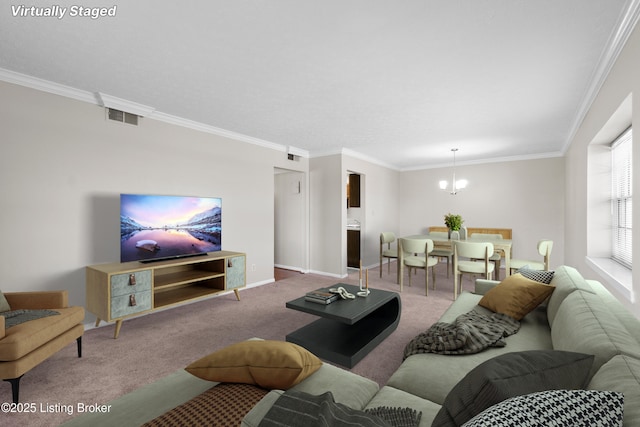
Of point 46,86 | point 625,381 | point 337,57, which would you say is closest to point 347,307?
point 625,381

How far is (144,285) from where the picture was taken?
2922 millimetres

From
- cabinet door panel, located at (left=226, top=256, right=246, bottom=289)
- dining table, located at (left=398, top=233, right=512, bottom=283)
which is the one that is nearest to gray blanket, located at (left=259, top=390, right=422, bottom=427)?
cabinet door panel, located at (left=226, top=256, right=246, bottom=289)

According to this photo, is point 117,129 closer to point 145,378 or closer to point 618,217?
point 145,378

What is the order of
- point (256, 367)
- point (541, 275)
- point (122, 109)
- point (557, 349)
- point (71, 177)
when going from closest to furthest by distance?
1. point (256, 367)
2. point (557, 349)
3. point (541, 275)
4. point (71, 177)
5. point (122, 109)

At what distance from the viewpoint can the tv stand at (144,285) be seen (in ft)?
8.90

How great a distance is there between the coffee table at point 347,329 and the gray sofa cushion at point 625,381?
57.4 inches

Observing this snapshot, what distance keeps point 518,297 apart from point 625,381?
1498 millimetres

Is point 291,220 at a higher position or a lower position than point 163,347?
higher

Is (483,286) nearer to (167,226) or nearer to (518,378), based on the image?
(518,378)

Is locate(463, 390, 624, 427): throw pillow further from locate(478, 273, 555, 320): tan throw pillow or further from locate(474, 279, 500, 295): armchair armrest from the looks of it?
locate(474, 279, 500, 295): armchair armrest

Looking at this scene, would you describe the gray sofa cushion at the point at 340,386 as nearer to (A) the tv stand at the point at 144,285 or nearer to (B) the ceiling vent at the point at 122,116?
(A) the tv stand at the point at 144,285

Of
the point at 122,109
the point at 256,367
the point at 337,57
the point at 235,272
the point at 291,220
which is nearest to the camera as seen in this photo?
the point at 256,367

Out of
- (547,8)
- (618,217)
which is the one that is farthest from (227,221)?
(618,217)

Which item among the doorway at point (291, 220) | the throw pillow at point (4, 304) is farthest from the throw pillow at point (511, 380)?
the doorway at point (291, 220)
